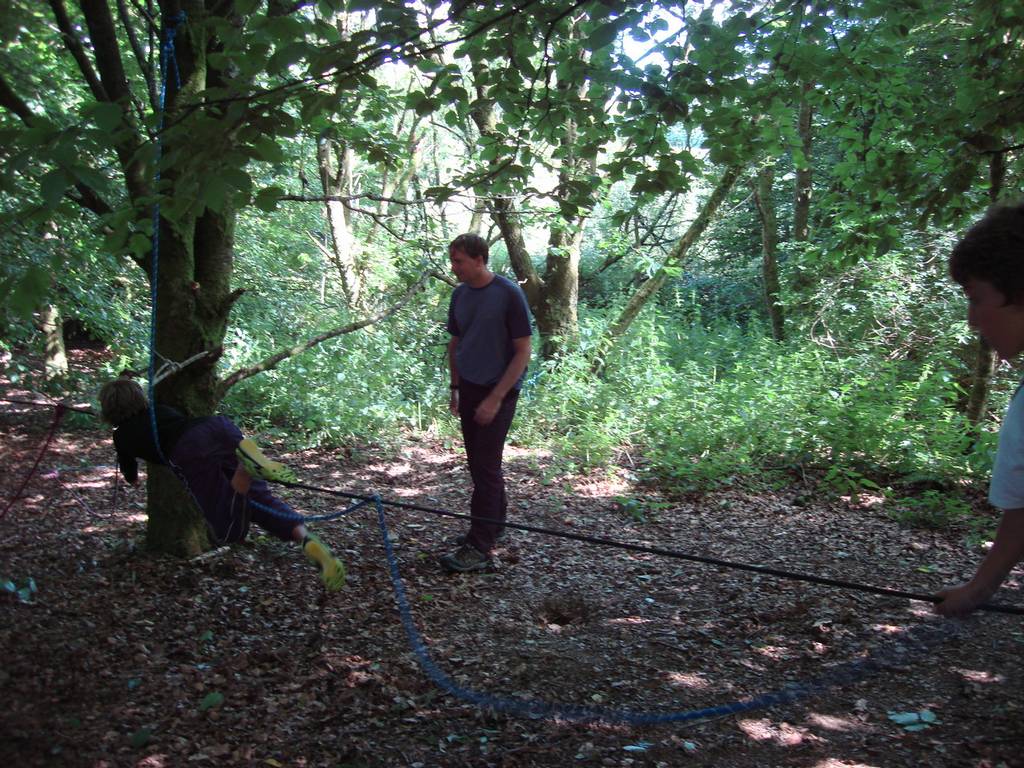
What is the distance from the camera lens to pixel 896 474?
646 centimetres

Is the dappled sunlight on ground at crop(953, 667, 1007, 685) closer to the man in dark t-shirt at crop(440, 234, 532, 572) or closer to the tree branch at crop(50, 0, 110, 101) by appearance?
the man in dark t-shirt at crop(440, 234, 532, 572)

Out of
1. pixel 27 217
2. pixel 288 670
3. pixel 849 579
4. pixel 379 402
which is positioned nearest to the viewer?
pixel 27 217

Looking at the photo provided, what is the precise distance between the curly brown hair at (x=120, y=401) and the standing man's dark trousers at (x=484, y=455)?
1.84 metres

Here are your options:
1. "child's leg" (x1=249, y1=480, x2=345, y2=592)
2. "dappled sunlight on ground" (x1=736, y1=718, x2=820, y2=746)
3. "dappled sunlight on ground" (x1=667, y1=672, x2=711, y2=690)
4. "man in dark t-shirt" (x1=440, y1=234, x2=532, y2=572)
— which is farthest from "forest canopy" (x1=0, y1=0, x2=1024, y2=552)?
"dappled sunlight on ground" (x1=736, y1=718, x2=820, y2=746)

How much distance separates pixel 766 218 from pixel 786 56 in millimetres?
8522

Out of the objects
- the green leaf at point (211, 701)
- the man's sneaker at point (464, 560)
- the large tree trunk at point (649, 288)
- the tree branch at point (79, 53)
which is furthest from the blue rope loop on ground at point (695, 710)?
the large tree trunk at point (649, 288)

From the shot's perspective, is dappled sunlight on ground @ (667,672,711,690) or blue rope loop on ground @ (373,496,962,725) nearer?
blue rope loop on ground @ (373,496,962,725)

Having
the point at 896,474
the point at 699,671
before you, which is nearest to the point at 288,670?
the point at 699,671

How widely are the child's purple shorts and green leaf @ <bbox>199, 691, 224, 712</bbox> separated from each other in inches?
40.7

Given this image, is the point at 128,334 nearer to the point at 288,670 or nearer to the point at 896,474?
the point at 288,670

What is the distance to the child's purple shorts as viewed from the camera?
3.80 m

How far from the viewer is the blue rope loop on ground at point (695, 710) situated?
2.91 metres

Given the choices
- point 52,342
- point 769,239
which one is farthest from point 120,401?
point 769,239

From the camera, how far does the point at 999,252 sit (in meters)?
1.89
